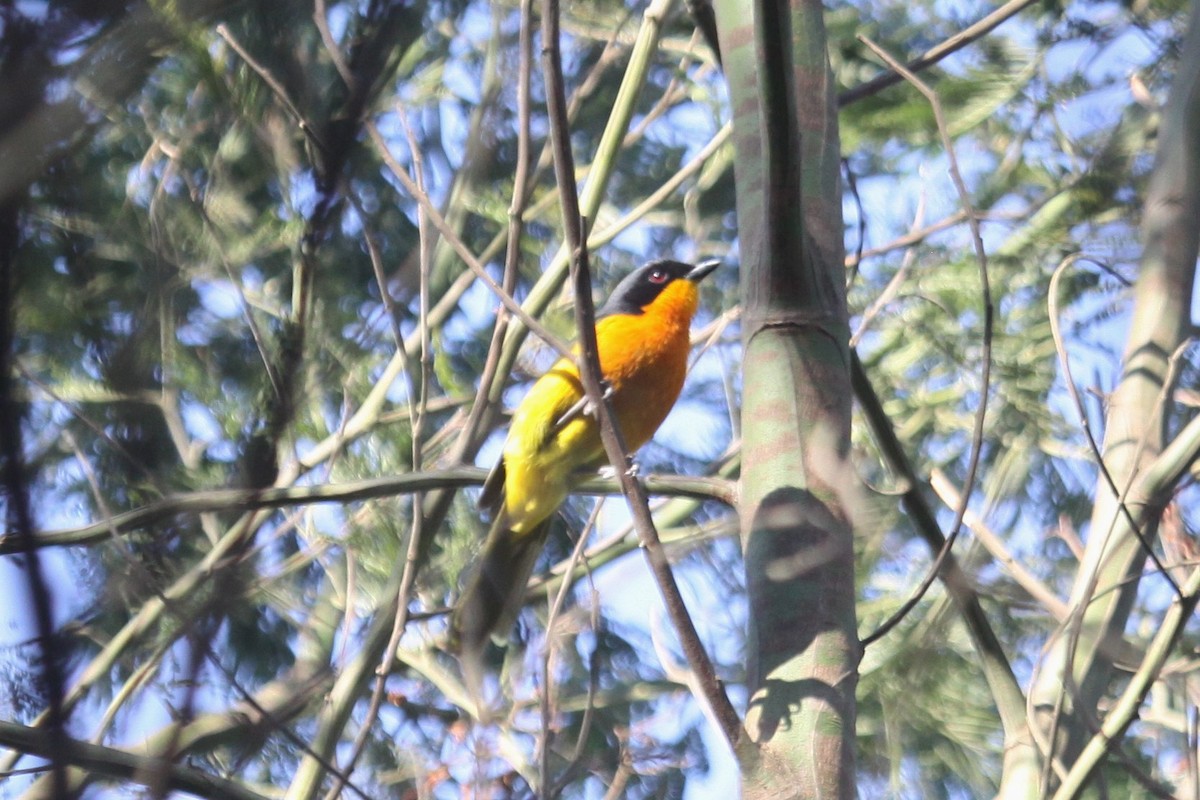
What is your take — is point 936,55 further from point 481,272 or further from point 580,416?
point 580,416

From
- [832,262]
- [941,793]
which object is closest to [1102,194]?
[941,793]

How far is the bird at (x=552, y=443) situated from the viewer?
484 centimetres

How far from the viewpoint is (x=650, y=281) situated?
5.66 meters

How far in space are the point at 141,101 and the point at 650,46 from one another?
247 centimetres

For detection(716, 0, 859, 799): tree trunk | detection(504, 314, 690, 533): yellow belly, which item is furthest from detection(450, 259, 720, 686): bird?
detection(716, 0, 859, 799): tree trunk

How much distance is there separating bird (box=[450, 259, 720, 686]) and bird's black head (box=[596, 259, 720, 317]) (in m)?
0.19

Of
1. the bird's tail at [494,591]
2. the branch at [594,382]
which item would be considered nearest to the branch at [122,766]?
the branch at [594,382]

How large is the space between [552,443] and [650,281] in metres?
1.08

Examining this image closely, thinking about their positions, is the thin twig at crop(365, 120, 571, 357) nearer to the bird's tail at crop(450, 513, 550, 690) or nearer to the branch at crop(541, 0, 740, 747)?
the branch at crop(541, 0, 740, 747)

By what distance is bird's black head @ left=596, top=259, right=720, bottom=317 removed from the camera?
5539 millimetres

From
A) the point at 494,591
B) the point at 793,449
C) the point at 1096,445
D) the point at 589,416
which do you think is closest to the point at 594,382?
the point at 793,449

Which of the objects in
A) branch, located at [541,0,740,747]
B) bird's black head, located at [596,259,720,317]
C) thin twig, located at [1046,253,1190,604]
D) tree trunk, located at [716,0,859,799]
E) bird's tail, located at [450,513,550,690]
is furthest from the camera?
bird's black head, located at [596,259,720,317]

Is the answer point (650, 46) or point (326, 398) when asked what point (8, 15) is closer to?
point (650, 46)

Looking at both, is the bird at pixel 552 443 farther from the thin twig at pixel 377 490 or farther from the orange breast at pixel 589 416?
the thin twig at pixel 377 490
